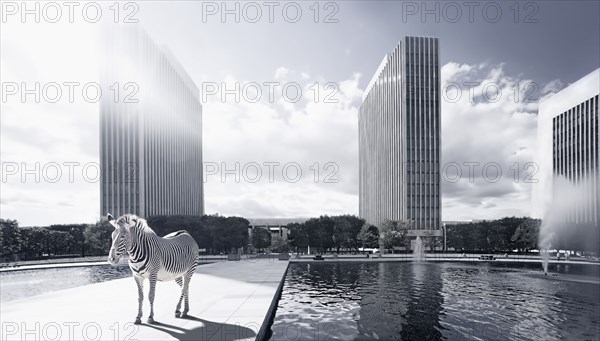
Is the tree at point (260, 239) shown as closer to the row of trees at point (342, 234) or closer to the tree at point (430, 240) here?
the row of trees at point (342, 234)

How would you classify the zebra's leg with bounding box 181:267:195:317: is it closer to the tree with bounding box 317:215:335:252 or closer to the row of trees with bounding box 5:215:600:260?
the row of trees with bounding box 5:215:600:260

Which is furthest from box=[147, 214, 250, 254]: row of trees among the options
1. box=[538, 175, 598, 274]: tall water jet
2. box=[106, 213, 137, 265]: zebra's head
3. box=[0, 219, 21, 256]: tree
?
box=[106, 213, 137, 265]: zebra's head

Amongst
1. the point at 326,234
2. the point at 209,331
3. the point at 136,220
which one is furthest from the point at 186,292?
the point at 326,234

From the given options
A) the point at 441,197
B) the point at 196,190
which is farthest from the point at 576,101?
the point at 196,190

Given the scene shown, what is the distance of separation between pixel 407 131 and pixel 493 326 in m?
102

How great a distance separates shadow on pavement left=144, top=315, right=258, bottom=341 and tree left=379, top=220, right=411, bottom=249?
77149mm

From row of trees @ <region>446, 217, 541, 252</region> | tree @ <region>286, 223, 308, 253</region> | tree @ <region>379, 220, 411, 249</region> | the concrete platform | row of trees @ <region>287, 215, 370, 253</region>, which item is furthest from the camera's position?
tree @ <region>379, 220, 411, 249</region>

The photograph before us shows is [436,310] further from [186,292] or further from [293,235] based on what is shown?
[293,235]

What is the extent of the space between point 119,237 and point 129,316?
4.47 metres

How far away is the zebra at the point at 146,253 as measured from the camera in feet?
38.8

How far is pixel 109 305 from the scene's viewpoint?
1683 cm

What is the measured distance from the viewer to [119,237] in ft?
38.4

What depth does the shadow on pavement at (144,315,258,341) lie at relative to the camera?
454 inches

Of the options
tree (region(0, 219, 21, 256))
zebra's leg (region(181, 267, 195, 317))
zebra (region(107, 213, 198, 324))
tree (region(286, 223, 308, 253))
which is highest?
zebra (region(107, 213, 198, 324))
